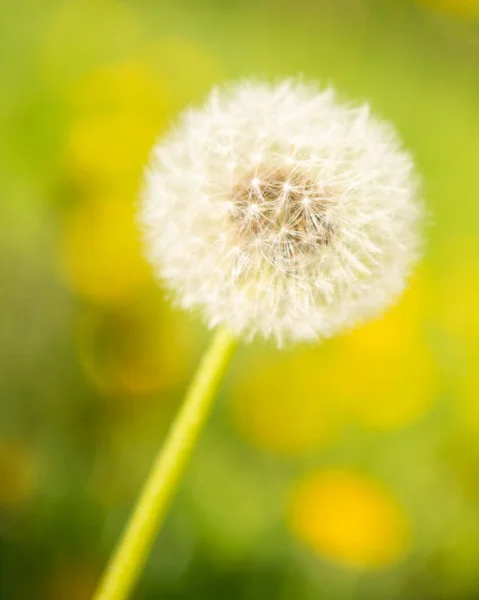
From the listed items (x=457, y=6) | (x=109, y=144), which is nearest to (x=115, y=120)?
(x=109, y=144)

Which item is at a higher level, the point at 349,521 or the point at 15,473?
the point at 349,521

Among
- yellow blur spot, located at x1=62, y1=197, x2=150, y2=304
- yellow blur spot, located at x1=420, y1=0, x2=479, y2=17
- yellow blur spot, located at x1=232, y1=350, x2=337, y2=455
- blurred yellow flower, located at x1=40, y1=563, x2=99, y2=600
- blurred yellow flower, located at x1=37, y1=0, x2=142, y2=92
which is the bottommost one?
blurred yellow flower, located at x1=40, y1=563, x2=99, y2=600

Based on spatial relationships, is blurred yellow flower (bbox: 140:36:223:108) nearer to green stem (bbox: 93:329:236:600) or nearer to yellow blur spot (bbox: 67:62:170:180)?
yellow blur spot (bbox: 67:62:170:180)

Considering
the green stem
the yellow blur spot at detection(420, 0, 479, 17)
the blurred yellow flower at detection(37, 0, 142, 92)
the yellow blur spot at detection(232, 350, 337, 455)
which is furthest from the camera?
the yellow blur spot at detection(420, 0, 479, 17)

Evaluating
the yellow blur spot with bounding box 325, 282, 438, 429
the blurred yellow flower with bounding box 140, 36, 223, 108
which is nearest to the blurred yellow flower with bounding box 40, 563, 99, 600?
the yellow blur spot with bounding box 325, 282, 438, 429

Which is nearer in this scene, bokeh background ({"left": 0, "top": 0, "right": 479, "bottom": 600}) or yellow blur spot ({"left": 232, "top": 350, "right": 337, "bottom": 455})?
bokeh background ({"left": 0, "top": 0, "right": 479, "bottom": 600})

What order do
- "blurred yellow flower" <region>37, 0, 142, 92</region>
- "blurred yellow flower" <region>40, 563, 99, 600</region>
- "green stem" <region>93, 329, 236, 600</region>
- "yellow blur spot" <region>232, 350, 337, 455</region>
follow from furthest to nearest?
"blurred yellow flower" <region>37, 0, 142, 92</region>
"yellow blur spot" <region>232, 350, 337, 455</region>
"blurred yellow flower" <region>40, 563, 99, 600</region>
"green stem" <region>93, 329, 236, 600</region>

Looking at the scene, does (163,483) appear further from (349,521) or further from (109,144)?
(109,144)

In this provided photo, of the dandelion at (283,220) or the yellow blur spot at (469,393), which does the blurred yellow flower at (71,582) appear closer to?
the dandelion at (283,220)

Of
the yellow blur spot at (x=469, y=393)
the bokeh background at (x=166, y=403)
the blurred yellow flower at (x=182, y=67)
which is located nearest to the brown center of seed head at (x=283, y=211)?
the bokeh background at (x=166, y=403)
